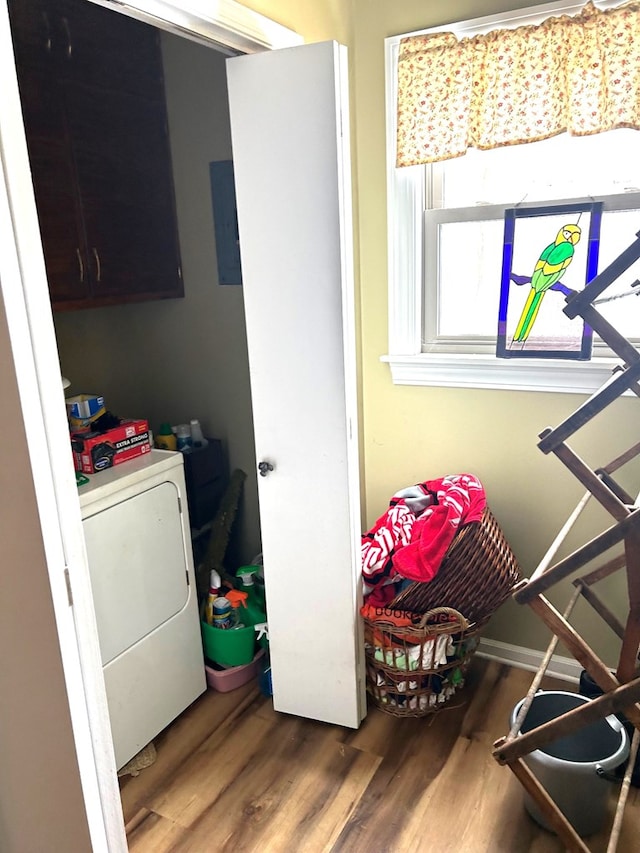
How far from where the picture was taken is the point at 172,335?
282cm

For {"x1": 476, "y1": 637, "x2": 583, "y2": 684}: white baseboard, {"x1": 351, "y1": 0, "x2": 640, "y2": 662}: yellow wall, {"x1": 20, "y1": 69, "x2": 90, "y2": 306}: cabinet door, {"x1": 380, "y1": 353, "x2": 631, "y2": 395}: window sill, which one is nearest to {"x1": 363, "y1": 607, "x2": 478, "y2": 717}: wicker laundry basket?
{"x1": 476, "y1": 637, "x2": 583, "y2": 684}: white baseboard

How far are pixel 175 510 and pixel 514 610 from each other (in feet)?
4.23

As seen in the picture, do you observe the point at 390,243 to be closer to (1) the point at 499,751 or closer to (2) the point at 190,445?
(2) the point at 190,445

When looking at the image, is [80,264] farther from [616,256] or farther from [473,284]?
[616,256]

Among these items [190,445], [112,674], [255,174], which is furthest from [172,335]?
[112,674]

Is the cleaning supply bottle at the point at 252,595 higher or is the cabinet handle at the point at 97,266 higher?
the cabinet handle at the point at 97,266

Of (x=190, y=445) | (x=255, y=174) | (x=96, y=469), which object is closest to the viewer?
(x=255, y=174)

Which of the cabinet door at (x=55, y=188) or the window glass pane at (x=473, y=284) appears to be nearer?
the cabinet door at (x=55, y=188)

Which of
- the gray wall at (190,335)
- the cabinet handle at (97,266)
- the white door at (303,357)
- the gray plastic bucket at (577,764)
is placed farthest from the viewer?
the gray wall at (190,335)

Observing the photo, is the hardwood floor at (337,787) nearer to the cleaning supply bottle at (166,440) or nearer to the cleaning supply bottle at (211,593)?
the cleaning supply bottle at (211,593)

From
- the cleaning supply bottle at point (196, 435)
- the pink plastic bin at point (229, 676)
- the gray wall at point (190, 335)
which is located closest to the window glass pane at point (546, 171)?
the gray wall at point (190, 335)

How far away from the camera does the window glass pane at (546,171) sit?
2.03 metres

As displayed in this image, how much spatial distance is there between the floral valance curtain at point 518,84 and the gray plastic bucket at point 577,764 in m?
1.66

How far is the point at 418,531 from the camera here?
2113 millimetres
